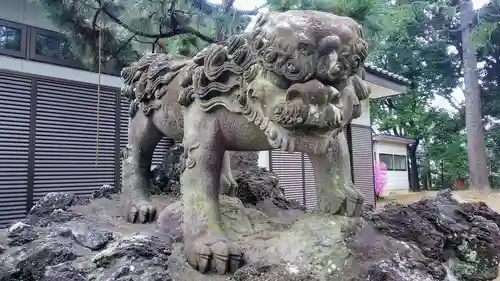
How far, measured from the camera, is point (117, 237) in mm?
1735

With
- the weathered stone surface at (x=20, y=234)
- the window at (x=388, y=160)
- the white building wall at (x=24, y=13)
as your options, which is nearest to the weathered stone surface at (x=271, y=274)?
the weathered stone surface at (x=20, y=234)

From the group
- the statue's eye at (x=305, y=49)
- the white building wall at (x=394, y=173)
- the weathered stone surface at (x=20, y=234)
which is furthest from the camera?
the white building wall at (x=394, y=173)

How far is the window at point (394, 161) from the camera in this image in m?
15.3

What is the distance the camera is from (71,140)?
447 centimetres

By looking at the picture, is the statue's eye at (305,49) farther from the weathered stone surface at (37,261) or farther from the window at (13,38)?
the window at (13,38)

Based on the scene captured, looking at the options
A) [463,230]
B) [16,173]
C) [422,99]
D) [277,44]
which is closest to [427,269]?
[463,230]

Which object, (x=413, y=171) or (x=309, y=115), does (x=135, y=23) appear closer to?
(x=309, y=115)

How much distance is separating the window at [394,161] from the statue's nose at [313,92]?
14283 mm

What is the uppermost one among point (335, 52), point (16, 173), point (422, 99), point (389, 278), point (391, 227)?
point (422, 99)

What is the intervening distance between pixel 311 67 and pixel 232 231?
689 mm

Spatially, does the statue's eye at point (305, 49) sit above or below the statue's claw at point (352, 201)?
above

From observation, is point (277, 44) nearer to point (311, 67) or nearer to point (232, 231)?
point (311, 67)

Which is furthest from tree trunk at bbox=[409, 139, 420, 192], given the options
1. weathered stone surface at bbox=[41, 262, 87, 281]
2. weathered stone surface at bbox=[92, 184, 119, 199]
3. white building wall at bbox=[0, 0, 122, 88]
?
weathered stone surface at bbox=[41, 262, 87, 281]

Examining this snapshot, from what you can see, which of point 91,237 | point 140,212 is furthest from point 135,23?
point 91,237
